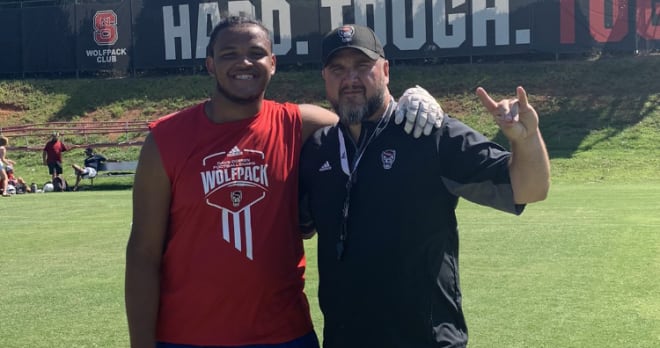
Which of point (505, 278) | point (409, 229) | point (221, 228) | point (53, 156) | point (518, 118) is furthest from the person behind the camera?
point (53, 156)

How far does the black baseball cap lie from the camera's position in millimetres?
3793

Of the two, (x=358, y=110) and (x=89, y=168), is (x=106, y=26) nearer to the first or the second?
(x=89, y=168)

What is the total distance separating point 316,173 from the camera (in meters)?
3.77

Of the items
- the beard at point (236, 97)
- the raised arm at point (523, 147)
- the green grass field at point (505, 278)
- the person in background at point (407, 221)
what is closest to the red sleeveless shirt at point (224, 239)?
the beard at point (236, 97)

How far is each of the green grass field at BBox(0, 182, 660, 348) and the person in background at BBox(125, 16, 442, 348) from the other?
9.68 feet

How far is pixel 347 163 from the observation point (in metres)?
3.68

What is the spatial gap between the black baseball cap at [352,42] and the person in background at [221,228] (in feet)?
1.06

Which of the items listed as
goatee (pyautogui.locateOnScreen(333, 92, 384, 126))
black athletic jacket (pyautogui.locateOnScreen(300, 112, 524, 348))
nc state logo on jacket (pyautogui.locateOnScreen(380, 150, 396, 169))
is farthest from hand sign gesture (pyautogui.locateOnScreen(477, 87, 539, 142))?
goatee (pyautogui.locateOnScreen(333, 92, 384, 126))

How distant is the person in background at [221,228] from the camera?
3664mm

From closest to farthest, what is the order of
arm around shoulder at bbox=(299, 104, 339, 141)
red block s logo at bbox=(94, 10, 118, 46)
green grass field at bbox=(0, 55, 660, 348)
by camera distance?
1. arm around shoulder at bbox=(299, 104, 339, 141)
2. green grass field at bbox=(0, 55, 660, 348)
3. red block s logo at bbox=(94, 10, 118, 46)

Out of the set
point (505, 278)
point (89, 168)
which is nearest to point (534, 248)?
point (505, 278)

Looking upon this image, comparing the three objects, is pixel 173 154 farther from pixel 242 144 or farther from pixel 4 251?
pixel 4 251

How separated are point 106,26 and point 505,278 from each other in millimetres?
29060

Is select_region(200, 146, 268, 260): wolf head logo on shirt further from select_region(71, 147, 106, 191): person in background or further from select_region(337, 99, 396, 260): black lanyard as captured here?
select_region(71, 147, 106, 191): person in background
